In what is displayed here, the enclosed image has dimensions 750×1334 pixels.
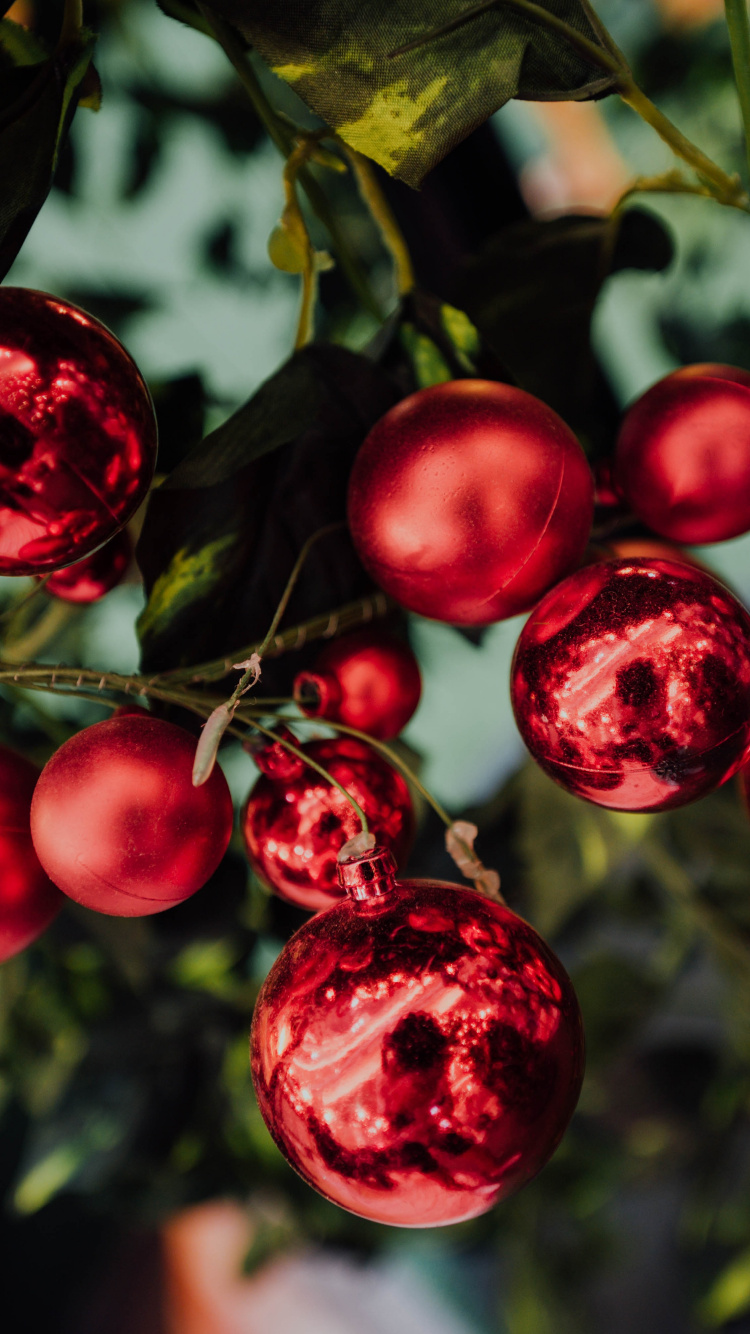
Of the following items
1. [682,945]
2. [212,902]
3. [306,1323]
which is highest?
[212,902]

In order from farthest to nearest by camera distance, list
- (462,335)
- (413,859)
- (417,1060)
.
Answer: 1. (413,859)
2. (462,335)
3. (417,1060)

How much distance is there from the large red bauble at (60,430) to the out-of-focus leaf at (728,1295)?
0.81 m

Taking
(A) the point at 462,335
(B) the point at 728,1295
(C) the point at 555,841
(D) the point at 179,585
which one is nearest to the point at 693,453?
(A) the point at 462,335

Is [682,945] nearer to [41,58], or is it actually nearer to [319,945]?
[319,945]

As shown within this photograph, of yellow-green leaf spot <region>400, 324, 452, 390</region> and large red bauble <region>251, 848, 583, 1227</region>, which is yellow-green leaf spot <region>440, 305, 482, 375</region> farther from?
large red bauble <region>251, 848, 583, 1227</region>

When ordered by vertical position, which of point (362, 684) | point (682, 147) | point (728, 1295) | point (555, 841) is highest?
point (682, 147)

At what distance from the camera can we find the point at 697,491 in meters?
0.32

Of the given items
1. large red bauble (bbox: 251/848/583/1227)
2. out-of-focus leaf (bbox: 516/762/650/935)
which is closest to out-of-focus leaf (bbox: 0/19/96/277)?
large red bauble (bbox: 251/848/583/1227)

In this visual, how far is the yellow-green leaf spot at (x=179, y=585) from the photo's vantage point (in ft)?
1.04

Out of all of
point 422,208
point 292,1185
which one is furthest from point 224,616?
point 292,1185

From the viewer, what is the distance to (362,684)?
1.12ft

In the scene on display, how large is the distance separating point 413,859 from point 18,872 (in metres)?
0.37

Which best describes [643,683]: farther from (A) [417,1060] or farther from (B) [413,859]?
(B) [413,859]

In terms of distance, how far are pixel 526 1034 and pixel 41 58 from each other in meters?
0.35
